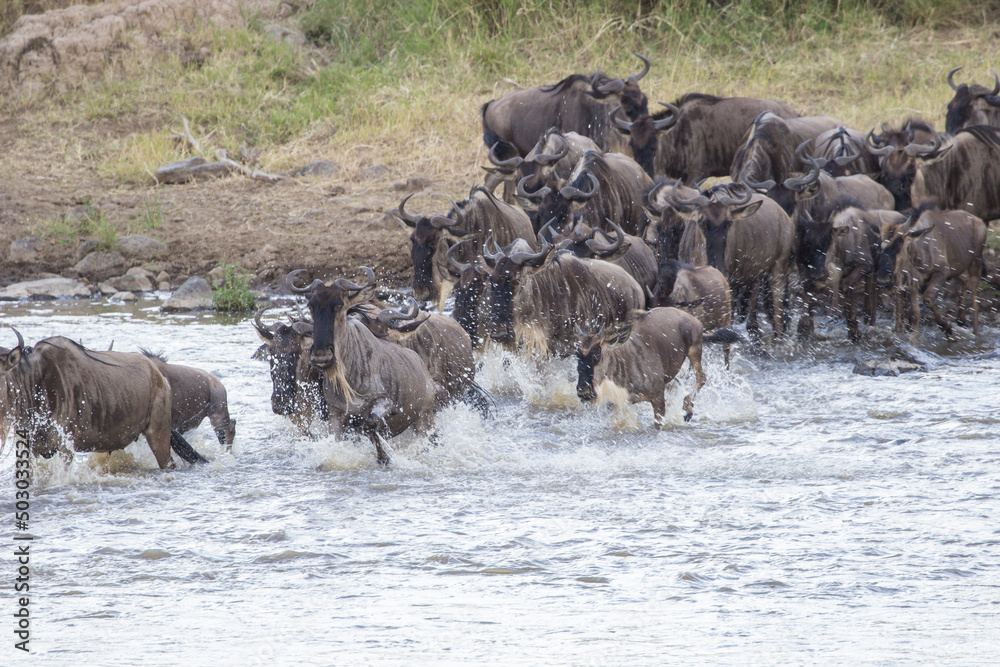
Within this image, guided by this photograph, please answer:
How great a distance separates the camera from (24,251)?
12203 mm

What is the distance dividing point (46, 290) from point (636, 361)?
6703 millimetres

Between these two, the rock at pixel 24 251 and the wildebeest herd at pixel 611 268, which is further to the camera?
the rock at pixel 24 251

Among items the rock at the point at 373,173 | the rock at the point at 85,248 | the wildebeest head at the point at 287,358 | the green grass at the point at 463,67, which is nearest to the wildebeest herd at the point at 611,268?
the wildebeest head at the point at 287,358

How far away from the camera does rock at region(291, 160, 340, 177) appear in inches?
544

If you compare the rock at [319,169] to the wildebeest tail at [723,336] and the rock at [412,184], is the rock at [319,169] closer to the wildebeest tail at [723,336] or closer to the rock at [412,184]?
the rock at [412,184]

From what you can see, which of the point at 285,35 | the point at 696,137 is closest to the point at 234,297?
the point at 696,137

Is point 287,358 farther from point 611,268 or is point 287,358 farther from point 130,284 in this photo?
point 130,284

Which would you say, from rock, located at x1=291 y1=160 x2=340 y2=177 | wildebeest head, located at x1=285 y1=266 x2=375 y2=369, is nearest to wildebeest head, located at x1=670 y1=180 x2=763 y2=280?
wildebeest head, located at x1=285 y1=266 x2=375 y2=369

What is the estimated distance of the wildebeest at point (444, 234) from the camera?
8.52 meters

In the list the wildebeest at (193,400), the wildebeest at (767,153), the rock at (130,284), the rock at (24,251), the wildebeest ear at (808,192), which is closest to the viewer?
the wildebeest at (193,400)

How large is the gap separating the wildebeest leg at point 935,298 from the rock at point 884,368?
0.95m

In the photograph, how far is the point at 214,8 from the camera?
57.9 feet

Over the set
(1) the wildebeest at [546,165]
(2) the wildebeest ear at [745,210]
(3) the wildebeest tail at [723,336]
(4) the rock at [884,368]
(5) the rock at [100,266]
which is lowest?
(4) the rock at [884,368]

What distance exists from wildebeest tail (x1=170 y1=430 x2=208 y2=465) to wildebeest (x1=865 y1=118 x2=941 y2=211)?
22.2 ft
